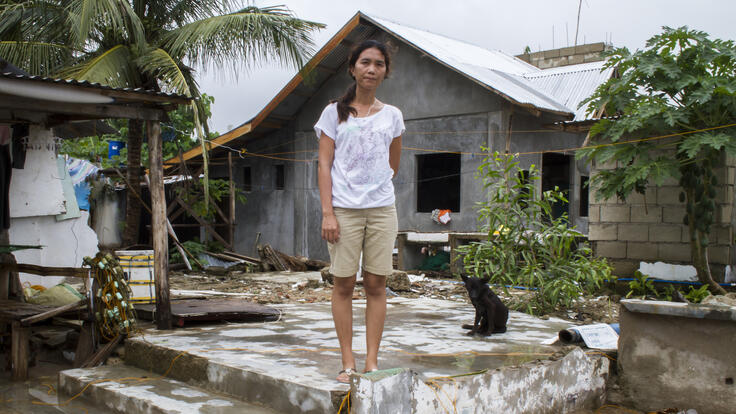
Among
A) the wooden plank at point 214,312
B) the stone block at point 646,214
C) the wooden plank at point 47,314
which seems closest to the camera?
the wooden plank at point 47,314

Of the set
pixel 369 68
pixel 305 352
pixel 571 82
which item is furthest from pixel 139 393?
pixel 571 82

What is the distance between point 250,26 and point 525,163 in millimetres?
6358

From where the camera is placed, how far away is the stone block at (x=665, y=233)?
25.8ft

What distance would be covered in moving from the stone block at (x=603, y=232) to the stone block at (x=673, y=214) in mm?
642

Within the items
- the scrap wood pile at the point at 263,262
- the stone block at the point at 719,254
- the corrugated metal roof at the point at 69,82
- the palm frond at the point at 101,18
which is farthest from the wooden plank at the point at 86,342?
the scrap wood pile at the point at 263,262

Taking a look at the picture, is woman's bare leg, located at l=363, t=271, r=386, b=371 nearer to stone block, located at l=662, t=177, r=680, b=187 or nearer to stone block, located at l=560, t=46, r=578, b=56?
stone block, located at l=662, t=177, r=680, b=187

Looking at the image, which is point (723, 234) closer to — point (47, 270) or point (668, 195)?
point (668, 195)

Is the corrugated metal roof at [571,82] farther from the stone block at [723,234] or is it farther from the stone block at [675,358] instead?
the stone block at [675,358]

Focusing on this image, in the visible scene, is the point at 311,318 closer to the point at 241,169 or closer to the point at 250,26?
the point at 250,26

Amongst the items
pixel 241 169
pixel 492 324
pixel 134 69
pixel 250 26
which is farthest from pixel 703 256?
pixel 241 169

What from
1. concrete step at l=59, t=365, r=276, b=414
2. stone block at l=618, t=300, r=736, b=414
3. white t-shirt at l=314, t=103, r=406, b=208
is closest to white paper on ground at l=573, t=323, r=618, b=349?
stone block at l=618, t=300, r=736, b=414

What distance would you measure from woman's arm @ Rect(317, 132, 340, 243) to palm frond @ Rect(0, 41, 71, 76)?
26.8 ft

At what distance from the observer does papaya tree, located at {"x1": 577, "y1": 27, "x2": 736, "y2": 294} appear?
21.5 feet

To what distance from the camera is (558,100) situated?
13.5 m
